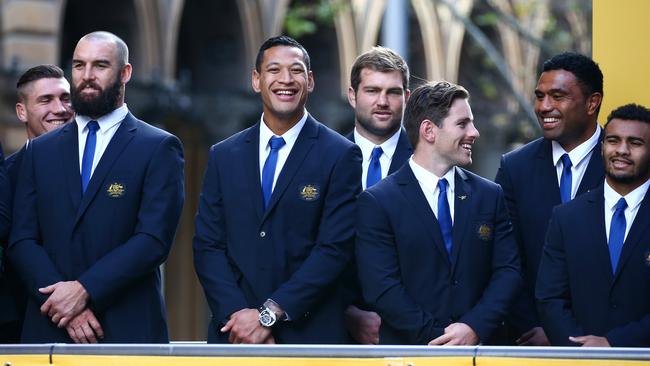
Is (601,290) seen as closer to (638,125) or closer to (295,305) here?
(638,125)

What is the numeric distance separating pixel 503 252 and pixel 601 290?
526mm

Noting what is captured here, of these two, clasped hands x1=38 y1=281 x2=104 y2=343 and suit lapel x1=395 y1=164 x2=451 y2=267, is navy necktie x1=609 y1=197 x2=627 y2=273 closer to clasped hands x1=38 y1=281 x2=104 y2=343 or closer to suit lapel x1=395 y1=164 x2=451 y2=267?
suit lapel x1=395 y1=164 x2=451 y2=267

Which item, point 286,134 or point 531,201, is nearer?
point 286,134

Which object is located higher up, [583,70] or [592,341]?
[583,70]

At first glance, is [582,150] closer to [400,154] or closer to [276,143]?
[400,154]

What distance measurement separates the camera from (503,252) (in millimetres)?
7691

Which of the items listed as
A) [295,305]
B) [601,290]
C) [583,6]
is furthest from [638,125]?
[583,6]

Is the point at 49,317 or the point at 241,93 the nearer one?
the point at 49,317

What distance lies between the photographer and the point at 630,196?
7.55 metres

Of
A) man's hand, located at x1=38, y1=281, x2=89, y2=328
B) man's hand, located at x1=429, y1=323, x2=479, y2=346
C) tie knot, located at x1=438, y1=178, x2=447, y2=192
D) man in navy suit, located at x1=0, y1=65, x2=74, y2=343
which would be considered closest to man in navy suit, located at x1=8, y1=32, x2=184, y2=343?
man's hand, located at x1=38, y1=281, x2=89, y2=328

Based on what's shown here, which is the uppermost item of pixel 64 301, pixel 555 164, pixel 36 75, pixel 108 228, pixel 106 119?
pixel 36 75

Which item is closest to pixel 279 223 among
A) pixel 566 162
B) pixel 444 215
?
pixel 444 215

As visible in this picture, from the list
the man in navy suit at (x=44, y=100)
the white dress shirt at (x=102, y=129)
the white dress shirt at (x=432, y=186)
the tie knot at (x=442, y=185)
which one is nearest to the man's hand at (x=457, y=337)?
the white dress shirt at (x=432, y=186)

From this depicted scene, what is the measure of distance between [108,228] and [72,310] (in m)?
0.47
